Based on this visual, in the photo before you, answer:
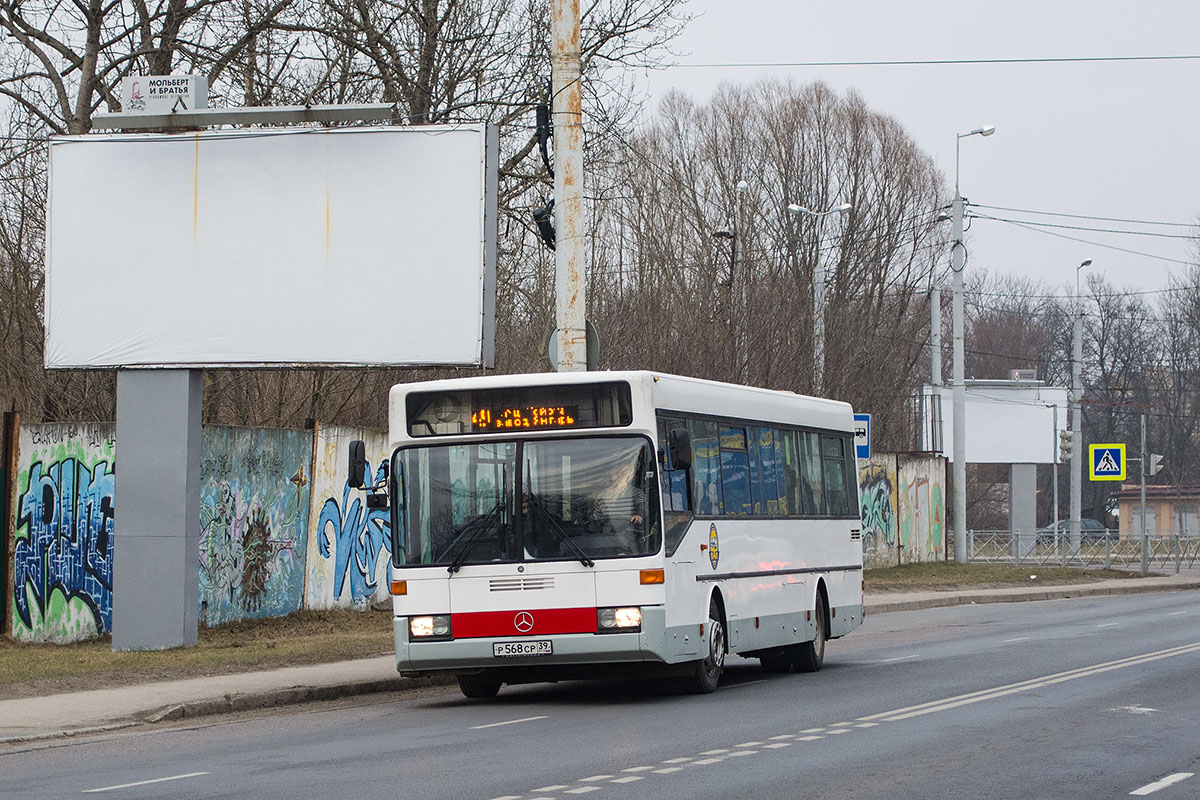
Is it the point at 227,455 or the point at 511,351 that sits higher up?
the point at 511,351

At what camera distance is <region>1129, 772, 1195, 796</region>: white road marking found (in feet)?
30.3

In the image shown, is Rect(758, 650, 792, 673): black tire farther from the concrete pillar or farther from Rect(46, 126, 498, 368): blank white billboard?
the concrete pillar

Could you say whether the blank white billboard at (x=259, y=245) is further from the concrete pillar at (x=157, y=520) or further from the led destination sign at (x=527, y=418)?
the led destination sign at (x=527, y=418)

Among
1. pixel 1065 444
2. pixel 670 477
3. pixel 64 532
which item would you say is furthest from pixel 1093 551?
pixel 670 477

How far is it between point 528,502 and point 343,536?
10.3 m

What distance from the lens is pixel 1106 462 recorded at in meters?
40.0

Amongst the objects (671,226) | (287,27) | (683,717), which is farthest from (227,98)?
(683,717)

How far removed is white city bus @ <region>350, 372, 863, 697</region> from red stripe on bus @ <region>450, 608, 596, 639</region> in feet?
0.04

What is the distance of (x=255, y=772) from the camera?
10453mm

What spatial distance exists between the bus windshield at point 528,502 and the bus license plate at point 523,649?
0.70 meters

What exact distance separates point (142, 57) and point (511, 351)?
314 inches

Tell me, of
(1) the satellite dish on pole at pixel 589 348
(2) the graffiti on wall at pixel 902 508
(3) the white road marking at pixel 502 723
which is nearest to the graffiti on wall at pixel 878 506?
(2) the graffiti on wall at pixel 902 508

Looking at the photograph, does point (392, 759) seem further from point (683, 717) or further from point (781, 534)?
point (781, 534)

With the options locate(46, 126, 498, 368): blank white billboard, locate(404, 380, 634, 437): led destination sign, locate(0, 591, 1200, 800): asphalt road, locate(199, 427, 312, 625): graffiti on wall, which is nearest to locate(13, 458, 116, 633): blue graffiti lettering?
locate(199, 427, 312, 625): graffiti on wall
